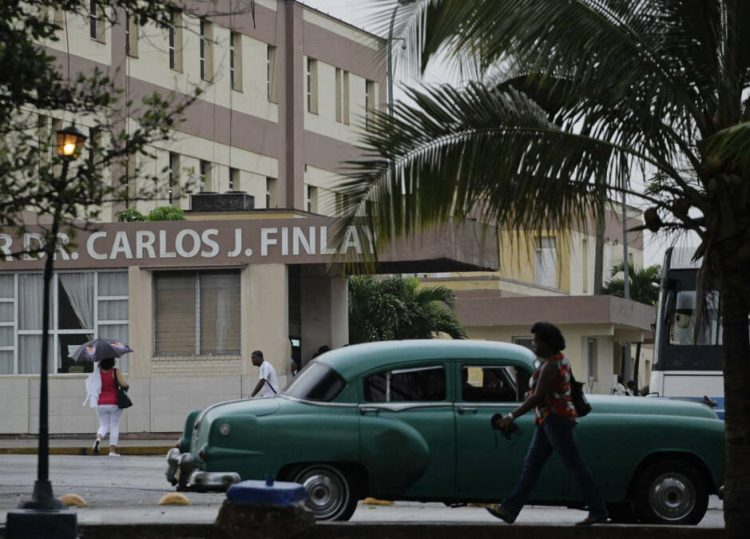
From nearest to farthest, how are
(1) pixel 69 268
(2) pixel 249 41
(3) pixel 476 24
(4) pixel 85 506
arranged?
(3) pixel 476 24 → (4) pixel 85 506 → (1) pixel 69 268 → (2) pixel 249 41

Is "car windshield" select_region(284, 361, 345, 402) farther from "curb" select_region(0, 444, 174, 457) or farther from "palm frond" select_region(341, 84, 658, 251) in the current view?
"curb" select_region(0, 444, 174, 457)

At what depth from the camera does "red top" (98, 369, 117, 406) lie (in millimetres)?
27906

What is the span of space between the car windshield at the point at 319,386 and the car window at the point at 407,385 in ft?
0.88

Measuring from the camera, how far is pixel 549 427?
1351 cm

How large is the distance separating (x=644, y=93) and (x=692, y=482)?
3.86m

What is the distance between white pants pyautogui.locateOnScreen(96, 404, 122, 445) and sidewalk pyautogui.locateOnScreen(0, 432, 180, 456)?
1993 mm

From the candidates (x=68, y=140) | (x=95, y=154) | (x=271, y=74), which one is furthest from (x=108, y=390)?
(x=271, y=74)

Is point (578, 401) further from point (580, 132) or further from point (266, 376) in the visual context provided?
point (266, 376)

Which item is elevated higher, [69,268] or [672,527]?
[69,268]

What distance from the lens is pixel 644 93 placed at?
12.9m

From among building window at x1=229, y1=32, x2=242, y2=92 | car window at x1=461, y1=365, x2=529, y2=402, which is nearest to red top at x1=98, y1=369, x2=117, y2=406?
car window at x1=461, y1=365, x2=529, y2=402

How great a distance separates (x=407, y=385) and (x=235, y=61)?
38.3 m

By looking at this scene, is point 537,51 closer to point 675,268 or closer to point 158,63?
point 675,268

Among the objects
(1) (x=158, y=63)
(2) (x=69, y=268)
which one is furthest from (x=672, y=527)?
(1) (x=158, y=63)
